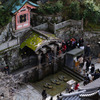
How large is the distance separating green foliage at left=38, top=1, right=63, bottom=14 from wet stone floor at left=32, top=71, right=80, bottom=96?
405 inches

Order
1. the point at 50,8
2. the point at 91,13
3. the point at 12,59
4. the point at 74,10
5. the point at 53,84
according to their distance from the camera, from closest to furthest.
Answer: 1. the point at 12,59
2. the point at 53,84
3. the point at 50,8
4. the point at 91,13
5. the point at 74,10

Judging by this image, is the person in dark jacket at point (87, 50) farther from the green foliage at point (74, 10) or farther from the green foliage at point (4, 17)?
the green foliage at point (4, 17)

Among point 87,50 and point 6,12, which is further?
point 87,50

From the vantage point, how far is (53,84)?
98.2ft

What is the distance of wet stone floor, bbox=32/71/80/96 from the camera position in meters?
28.8

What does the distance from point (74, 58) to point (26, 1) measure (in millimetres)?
10657

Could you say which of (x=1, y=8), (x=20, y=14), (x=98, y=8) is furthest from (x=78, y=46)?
(x=1, y=8)

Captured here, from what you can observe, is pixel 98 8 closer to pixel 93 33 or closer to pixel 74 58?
pixel 93 33

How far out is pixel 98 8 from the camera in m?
34.6

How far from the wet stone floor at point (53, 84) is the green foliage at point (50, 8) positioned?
10.3 metres

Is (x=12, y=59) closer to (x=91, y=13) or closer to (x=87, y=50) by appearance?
(x=87, y=50)

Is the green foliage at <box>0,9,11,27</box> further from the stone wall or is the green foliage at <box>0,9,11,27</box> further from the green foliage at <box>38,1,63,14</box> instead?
the green foliage at <box>38,1,63,14</box>

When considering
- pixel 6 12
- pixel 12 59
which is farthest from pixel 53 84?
pixel 6 12

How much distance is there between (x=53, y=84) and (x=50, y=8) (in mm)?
12403
